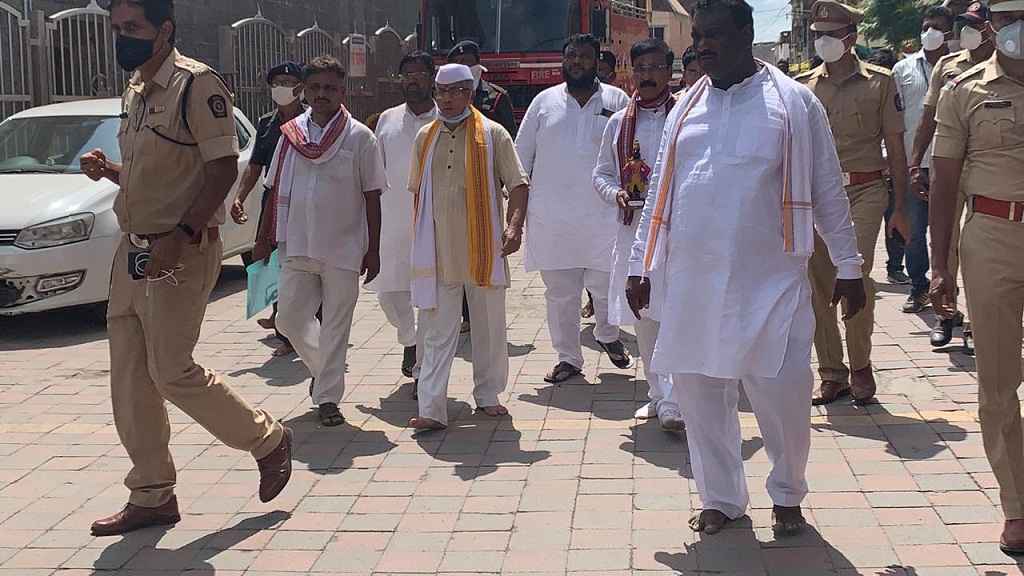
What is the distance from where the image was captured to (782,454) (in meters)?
4.57

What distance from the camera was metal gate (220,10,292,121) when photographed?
17.1 m

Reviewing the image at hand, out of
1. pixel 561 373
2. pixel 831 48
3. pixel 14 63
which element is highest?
pixel 14 63

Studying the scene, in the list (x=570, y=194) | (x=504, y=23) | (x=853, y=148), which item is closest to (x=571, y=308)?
(x=570, y=194)

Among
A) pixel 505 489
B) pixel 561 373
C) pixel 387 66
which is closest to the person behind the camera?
pixel 505 489

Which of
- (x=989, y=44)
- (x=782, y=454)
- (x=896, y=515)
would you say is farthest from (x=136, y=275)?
(x=989, y=44)

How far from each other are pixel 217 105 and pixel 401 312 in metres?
2.97

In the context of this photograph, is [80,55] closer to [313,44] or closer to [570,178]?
[313,44]

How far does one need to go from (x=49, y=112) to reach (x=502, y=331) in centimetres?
568

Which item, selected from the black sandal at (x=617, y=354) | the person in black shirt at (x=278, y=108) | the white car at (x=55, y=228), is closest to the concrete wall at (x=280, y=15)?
the white car at (x=55, y=228)

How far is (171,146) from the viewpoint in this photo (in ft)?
15.6

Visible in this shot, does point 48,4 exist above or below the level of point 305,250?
above

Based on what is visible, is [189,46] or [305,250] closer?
[305,250]

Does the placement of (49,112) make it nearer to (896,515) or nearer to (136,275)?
(136,275)

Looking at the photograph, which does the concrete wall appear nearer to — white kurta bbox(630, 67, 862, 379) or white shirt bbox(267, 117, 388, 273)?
white shirt bbox(267, 117, 388, 273)
